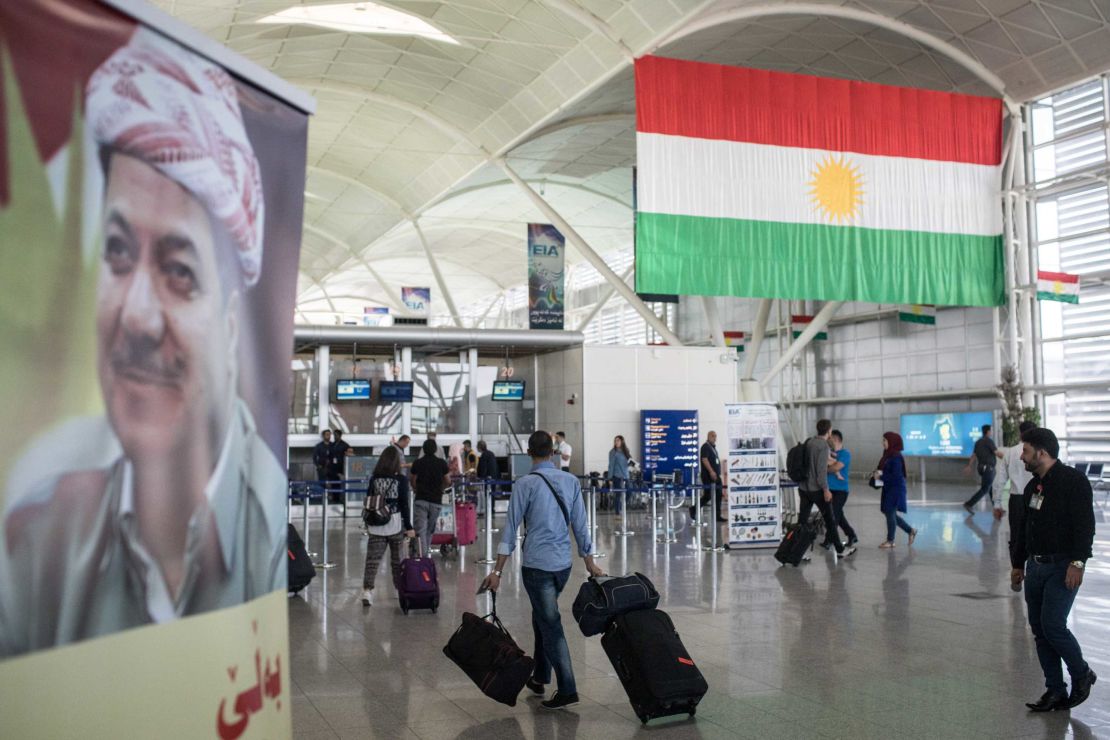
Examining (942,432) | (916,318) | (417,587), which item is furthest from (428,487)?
(942,432)

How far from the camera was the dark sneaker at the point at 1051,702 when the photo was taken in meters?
5.63

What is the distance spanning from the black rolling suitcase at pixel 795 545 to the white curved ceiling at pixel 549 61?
1218 cm

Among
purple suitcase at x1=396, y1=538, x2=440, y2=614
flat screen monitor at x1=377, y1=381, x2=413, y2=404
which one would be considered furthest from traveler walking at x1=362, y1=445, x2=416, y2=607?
flat screen monitor at x1=377, y1=381, x2=413, y2=404

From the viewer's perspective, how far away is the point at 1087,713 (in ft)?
18.5

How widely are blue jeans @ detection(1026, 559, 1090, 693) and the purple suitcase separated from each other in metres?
5.08

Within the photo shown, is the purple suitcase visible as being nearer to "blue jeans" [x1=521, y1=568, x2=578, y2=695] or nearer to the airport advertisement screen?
"blue jeans" [x1=521, y1=568, x2=578, y2=695]

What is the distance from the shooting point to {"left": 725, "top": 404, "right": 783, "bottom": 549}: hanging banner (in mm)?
13984

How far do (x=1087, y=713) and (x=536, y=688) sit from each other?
10.2ft

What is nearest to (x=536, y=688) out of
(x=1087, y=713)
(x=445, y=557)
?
(x=1087, y=713)

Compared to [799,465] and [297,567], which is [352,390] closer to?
[799,465]

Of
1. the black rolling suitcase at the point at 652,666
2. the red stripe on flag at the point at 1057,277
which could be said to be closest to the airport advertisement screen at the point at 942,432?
the red stripe on flag at the point at 1057,277

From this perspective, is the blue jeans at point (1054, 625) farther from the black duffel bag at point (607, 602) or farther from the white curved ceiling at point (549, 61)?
the white curved ceiling at point (549, 61)

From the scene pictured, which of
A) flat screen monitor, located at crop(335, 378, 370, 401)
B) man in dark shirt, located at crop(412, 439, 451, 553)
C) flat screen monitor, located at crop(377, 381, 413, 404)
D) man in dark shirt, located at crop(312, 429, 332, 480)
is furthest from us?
flat screen monitor, located at crop(377, 381, 413, 404)

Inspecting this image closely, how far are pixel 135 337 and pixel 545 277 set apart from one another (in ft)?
90.6
